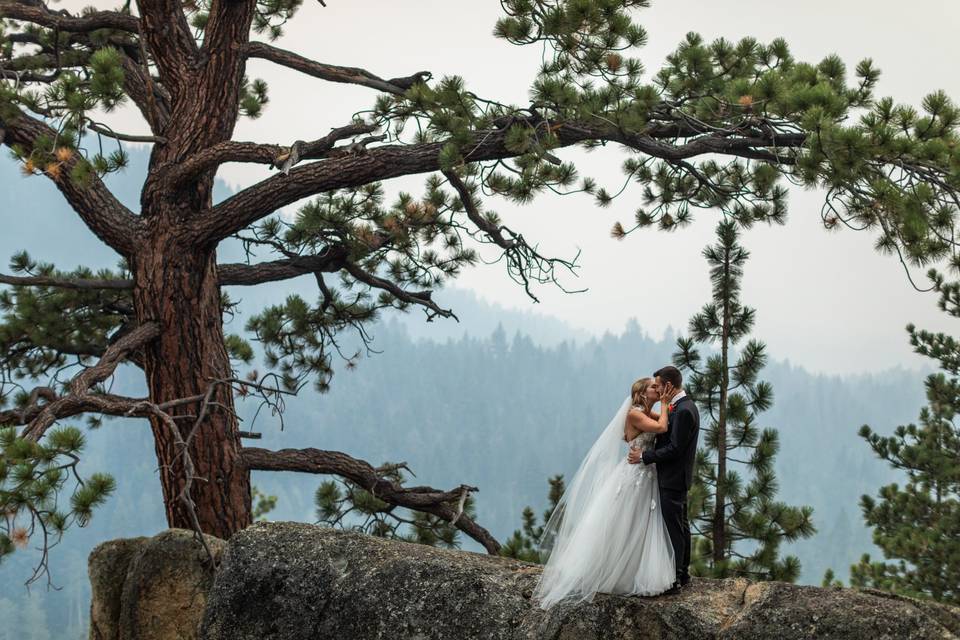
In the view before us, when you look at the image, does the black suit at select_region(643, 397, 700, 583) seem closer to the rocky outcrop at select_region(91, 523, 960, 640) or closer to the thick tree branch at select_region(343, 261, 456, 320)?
the rocky outcrop at select_region(91, 523, 960, 640)

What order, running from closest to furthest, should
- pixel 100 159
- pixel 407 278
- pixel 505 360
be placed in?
pixel 100 159, pixel 407 278, pixel 505 360

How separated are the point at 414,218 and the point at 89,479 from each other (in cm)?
408

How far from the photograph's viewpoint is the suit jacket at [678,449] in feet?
19.1

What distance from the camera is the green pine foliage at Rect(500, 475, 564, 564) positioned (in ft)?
28.9

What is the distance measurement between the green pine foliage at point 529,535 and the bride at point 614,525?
248cm

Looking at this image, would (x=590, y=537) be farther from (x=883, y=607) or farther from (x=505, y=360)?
(x=505, y=360)

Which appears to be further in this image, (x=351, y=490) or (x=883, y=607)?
(x=351, y=490)

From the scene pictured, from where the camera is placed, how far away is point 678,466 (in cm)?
593

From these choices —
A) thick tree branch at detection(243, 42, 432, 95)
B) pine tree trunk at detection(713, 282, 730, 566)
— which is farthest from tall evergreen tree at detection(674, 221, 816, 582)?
thick tree branch at detection(243, 42, 432, 95)

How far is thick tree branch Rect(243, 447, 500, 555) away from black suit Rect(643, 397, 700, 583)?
3.10 meters

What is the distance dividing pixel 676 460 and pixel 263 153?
4001 millimetres

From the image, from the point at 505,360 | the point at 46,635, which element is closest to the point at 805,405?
the point at 505,360

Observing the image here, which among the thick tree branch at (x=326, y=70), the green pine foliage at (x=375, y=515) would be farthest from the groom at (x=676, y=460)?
the thick tree branch at (x=326, y=70)

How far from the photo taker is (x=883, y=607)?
536cm
